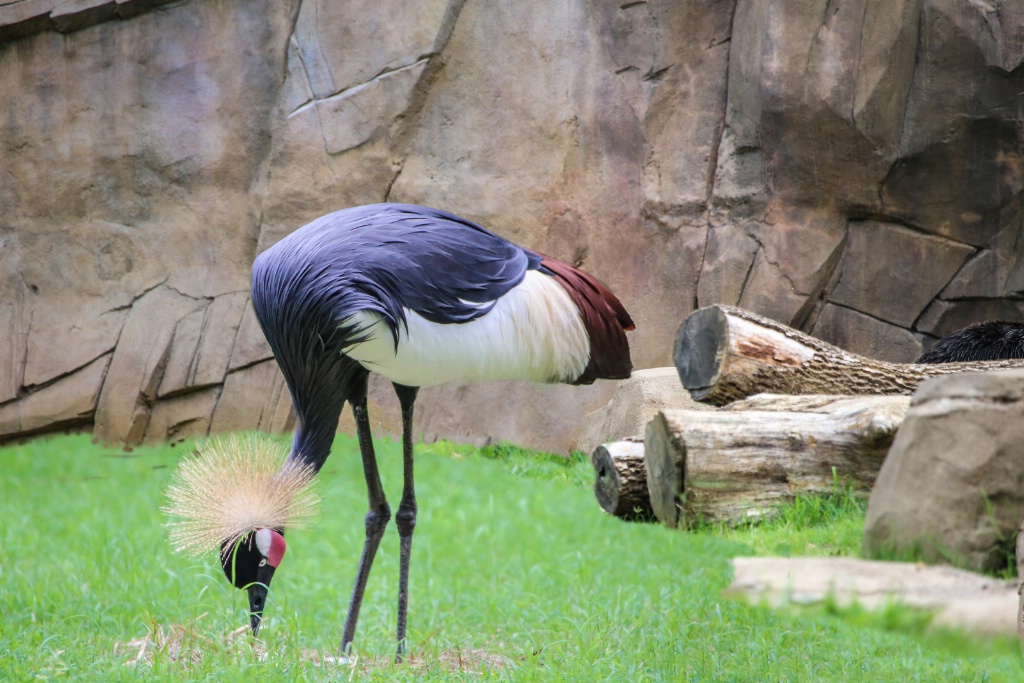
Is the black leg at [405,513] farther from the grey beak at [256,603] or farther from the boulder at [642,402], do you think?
the boulder at [642,402]

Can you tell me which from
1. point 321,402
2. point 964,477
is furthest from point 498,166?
point 964,477

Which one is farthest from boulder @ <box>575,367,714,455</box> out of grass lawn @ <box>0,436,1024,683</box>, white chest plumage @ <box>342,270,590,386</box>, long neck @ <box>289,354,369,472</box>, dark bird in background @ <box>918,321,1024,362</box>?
dark bird in background @ <box>918,321,1024,362</box>

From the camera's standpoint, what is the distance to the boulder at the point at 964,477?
1348mm

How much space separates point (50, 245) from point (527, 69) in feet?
11.2

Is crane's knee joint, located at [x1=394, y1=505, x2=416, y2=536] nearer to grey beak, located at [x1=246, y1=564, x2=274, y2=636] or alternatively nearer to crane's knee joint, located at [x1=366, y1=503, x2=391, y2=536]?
crane's knee joint, located at [x1=366, y1=503, x2=391, y2=536]

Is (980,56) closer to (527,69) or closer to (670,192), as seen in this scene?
(670,192)

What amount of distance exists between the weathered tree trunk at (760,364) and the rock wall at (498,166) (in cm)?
205

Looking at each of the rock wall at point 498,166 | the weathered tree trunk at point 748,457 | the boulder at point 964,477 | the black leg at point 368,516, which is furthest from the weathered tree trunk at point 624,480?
the rock wall at point 498,166

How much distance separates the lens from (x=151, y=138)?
21.0ft

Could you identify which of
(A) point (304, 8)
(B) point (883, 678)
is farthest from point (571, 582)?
(A) point (304, 8)

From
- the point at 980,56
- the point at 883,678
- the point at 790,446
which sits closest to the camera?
the point at 790,446

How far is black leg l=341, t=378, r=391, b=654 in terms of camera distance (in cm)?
321

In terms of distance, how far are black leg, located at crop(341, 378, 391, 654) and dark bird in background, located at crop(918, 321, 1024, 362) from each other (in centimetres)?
299

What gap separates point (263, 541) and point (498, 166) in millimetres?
3325
